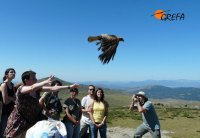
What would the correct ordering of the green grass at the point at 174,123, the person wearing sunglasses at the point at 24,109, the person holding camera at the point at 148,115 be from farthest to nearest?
the green grass at the point at 174,123 < the person holding camera at the point at 148,115 < the person wearing sunglasses at the point at 24,109

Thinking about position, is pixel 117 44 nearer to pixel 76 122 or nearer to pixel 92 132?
pixel 76 122

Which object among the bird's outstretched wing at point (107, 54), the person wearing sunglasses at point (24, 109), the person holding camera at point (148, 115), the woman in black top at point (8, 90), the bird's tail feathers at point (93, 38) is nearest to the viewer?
the bird's outstretched wing at point (107, 54)

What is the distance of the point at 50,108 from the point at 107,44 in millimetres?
5795

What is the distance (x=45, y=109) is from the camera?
9.48m

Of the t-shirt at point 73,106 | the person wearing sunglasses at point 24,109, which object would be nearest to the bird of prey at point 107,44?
the person wearing sunglasses at point 24,109

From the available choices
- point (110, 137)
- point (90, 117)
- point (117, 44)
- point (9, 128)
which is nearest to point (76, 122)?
point (90, 117)

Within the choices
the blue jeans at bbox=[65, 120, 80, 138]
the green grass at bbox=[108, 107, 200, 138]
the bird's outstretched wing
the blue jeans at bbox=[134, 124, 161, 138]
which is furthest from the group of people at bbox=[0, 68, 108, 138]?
the green grass at bbox=[108, 107, 200, 138]

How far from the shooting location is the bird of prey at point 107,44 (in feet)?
13.1

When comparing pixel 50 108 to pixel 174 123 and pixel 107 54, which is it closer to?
pixel 107 54

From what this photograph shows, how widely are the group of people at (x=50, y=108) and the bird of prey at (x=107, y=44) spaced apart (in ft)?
4.66

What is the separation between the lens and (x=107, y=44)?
13.4ft

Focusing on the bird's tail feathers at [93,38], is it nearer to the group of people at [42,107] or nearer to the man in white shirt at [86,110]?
the group of people at [42,107]

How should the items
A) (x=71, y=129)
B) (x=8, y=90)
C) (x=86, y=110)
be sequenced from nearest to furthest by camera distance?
1. (x=8, y=90)
2. (x=71, y=129)
3. (x=86, y=110)

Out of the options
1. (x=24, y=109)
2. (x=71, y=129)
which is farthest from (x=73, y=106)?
(x=24, y=109)
